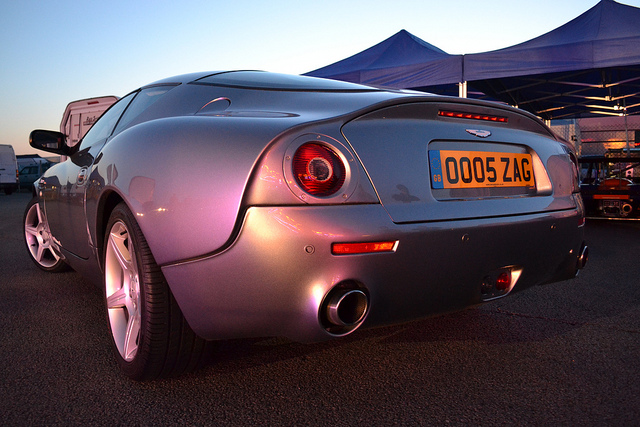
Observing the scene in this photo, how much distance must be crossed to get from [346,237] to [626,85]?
13.5 meters

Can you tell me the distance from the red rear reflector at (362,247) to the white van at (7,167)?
90.4 feet

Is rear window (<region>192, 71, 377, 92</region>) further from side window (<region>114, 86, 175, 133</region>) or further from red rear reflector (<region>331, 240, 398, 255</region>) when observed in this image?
red rear reflector (<region>331, 240, 398, 255</region>)

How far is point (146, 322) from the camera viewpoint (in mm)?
1870

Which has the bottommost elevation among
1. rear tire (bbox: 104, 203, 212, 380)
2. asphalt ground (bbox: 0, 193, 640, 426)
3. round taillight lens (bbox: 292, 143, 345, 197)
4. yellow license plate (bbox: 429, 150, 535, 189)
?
asphalt ground (bbox: 0, 193, 640, 426)

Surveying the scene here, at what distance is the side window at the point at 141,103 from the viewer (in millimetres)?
2703

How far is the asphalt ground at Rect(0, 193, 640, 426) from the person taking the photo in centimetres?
175

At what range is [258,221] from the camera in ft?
5.25

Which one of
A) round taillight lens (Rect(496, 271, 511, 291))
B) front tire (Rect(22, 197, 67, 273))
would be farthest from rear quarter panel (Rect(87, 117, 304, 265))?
front tire (Rect(22, 197, 67, 273))

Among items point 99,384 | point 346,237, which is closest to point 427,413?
point 346,237

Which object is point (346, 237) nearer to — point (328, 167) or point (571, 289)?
point (328, 167)

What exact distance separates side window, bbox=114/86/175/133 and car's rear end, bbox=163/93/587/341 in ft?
4.02

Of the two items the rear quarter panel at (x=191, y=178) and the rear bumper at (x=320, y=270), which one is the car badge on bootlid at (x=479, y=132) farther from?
the rear quarter panel at (x=191, y=178)

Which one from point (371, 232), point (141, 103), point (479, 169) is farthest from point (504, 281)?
point (141, 103)

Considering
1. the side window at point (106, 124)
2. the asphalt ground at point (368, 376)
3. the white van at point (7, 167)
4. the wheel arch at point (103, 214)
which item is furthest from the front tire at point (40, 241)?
the white van at point (7, 167)
